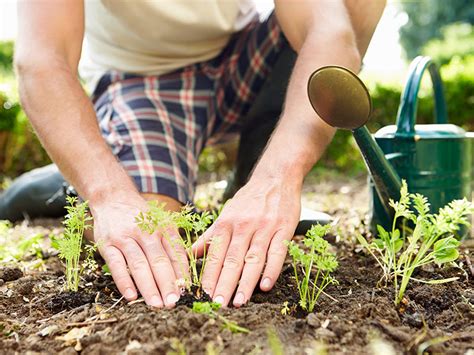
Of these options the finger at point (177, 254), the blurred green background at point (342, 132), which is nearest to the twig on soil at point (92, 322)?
the finger at point (177, 254)

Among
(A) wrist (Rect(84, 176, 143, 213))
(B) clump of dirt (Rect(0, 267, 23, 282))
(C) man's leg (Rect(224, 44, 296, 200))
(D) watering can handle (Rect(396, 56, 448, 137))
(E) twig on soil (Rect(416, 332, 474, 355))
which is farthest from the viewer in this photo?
(C) man's leg (Rect(224, 44, 296, 200))

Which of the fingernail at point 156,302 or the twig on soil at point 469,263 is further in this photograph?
the twig on soil at point 469,263

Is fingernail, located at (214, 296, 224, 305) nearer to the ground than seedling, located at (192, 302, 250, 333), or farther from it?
nearer to the ground

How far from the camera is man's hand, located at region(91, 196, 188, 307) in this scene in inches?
63.2

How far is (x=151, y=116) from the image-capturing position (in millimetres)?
2908

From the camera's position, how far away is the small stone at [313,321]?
1.43m

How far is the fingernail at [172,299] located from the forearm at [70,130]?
48 centimetres

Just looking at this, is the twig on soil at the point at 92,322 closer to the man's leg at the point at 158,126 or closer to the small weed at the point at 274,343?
the small weed at the point at 274,343

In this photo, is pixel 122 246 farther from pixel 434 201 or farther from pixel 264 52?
pixel 264 52

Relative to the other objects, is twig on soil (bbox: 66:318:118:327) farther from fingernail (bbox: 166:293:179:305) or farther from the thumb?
the thumb

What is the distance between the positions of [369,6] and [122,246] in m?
1.65

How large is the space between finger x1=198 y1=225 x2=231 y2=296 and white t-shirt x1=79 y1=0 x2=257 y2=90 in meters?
1.49

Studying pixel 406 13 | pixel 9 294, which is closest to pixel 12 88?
pixel 9 294

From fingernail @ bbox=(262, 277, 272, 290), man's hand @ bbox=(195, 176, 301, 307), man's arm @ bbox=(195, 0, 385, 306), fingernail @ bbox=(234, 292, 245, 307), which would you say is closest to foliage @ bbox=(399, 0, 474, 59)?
man's arm @ bbox=(195, 0, 385, 306)
